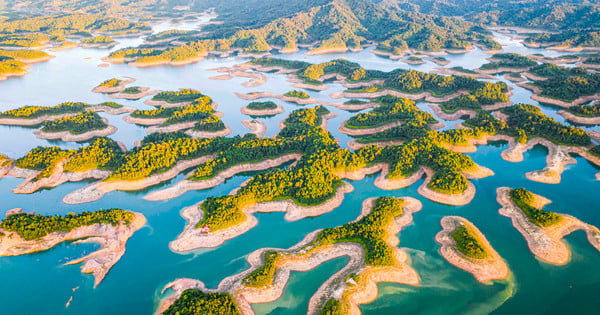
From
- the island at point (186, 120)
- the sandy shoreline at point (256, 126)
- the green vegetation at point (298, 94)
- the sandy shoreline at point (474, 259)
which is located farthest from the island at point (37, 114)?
the sandy shoreline at point (474, 259)

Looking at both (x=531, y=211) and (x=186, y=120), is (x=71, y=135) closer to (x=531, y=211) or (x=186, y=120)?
(x=186, y=120)

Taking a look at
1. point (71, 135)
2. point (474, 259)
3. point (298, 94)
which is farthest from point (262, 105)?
point (474, 259)

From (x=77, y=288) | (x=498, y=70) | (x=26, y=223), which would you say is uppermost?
(x=498, y=70)

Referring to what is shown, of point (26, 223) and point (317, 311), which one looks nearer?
point (317, 311)

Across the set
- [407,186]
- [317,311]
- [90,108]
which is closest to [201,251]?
[317,311]

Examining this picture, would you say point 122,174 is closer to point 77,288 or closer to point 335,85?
point 77,288

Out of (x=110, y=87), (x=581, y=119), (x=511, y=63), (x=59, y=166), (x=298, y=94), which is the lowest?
(x=59, y=166)
